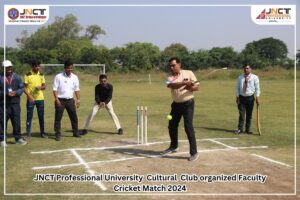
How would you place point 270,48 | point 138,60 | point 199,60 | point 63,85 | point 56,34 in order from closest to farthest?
1. point 63,85
2. point 199,60
3. point 138,60
4. point 270,48
5. point 56,34

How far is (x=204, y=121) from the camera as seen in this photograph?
52.5 ft

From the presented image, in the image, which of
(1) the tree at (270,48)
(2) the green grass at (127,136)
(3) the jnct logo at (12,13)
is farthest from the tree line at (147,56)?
(3) the jnct logo at (12,13)

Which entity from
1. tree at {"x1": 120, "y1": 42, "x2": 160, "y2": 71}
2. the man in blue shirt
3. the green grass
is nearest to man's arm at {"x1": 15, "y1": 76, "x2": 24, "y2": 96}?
the man in blue shirt

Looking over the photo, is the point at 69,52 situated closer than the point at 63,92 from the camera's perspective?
No

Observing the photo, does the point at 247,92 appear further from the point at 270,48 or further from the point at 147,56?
the point at 270,48

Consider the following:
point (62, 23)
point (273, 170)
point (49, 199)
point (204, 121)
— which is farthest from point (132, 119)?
point (62, 23)

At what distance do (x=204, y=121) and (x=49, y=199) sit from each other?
389 inches

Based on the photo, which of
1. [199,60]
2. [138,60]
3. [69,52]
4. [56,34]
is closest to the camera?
[199,60]

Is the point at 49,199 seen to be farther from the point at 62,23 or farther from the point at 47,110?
the point at 62,23

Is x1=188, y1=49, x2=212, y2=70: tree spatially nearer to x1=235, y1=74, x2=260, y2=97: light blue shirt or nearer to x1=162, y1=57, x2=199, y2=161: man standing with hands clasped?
x1=235, y1=74, x2=260, y2=97: light blue shirt

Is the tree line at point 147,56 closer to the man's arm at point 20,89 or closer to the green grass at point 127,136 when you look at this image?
the green grass at point 127,136

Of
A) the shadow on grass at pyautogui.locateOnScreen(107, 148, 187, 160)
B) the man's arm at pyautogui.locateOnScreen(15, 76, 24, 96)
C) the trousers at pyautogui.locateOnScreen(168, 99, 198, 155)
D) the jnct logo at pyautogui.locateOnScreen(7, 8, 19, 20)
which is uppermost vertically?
the jnct logo at pyautogui.locateOnScreen(7, 8, 19, 20)

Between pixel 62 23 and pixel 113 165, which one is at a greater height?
Result: pixel 62 23

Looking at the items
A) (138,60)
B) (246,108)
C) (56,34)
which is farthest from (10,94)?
(56,34)
